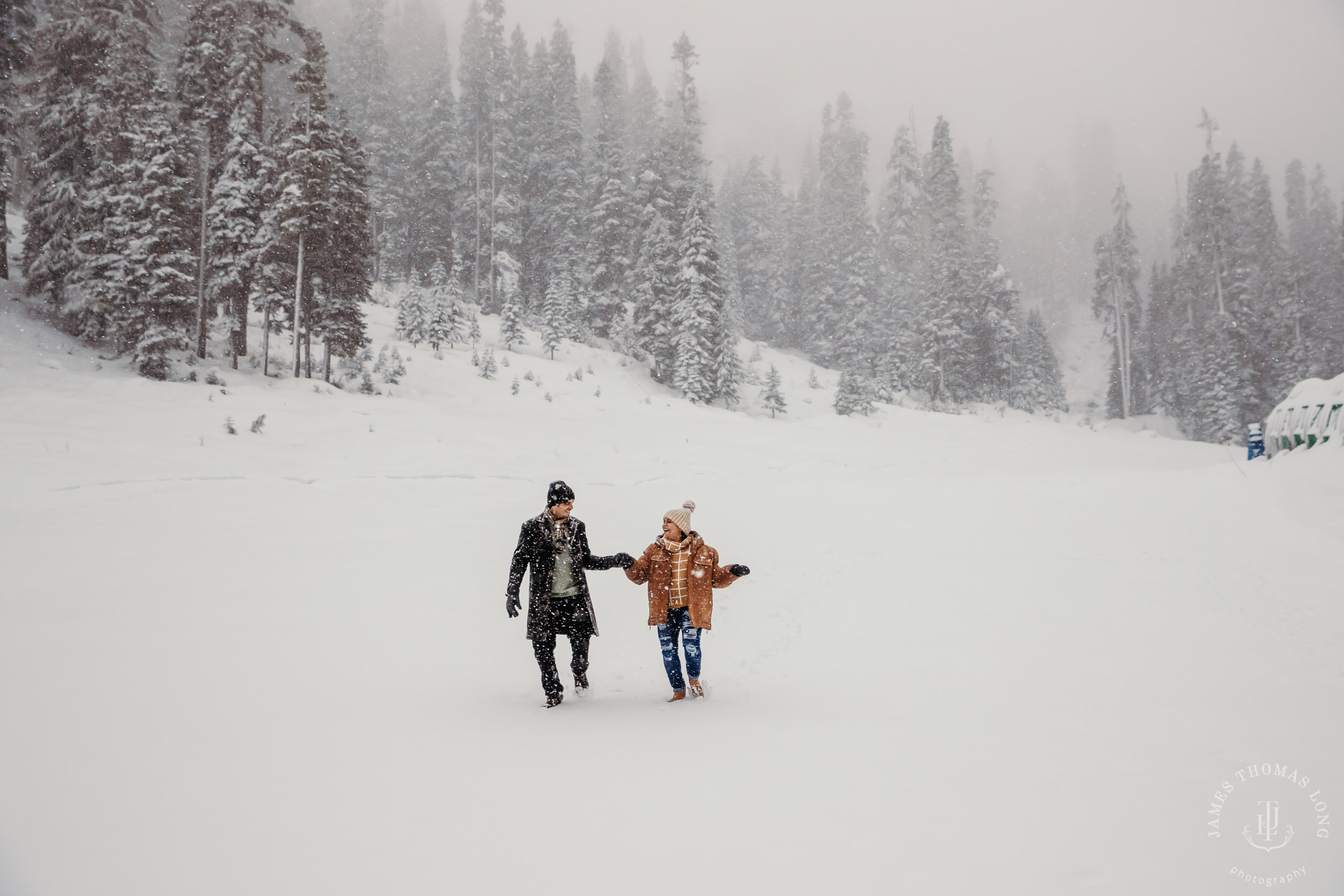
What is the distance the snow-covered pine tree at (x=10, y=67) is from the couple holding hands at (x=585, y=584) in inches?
1037

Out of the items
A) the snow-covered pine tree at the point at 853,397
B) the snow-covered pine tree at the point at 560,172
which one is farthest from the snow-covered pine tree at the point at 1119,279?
the snow-covered pine tree at the point at 560,172

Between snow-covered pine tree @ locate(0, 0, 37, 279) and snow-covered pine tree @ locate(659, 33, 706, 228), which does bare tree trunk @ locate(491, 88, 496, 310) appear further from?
snow-covered pine tree @ locate(0, 0, 37, 279)

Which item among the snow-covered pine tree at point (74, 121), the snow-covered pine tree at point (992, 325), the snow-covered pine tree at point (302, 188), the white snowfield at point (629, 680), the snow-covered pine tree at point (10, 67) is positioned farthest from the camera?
the snow-covered pine tree at point (992, 325)

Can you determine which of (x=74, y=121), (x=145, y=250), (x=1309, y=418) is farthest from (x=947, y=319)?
(x=74, y=121)

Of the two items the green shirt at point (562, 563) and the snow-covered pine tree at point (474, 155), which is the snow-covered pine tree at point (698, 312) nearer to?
the snow-covered pine tree at point (474, 155)

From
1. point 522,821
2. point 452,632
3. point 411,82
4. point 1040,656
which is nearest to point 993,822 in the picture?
point 522,821

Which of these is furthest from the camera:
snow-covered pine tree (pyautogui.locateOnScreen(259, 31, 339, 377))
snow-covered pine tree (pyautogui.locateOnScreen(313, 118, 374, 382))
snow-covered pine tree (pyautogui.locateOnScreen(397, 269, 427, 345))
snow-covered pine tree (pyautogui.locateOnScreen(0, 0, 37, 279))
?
snow-covered pine tree (pyautogui.locateOnScreen(397, 269, 427, 345))

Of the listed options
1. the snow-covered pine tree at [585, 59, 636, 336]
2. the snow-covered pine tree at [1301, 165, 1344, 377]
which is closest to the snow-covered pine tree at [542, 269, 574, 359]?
the snow-covered pine tree at [585, 59, 636, 336]

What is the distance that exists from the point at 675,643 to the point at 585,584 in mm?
985

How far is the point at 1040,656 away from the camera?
6.78 m

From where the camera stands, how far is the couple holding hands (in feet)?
17.4

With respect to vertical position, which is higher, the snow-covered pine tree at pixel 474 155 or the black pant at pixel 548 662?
the snow-covered pine tree at pixel 474 155

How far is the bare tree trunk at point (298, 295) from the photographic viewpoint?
21250 millimetres

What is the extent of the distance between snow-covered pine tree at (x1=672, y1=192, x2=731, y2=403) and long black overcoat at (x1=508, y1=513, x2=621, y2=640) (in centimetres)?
2583
